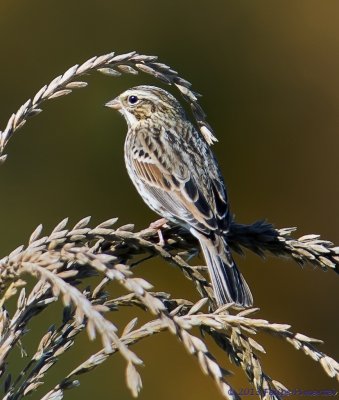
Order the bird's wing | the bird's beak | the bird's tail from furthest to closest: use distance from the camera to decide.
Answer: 1. the bird's beak
2. the bird's wing
3. the bird's tail

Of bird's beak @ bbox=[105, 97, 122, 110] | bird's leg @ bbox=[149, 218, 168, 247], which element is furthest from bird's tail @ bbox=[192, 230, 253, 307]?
bird's beak @ bbox=[105, 97, 122, 110]

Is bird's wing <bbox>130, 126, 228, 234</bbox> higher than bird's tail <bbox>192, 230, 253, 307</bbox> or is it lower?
higher

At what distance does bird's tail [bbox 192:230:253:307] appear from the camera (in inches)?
129

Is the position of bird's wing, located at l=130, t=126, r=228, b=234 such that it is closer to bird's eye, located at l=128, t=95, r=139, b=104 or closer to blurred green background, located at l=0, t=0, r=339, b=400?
bird's eye, located at l=128, t=95, r=139, b=104

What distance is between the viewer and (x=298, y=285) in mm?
5902

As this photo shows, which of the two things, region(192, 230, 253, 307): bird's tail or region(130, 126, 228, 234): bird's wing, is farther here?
region(130, 126, 228, 234): bird's wing

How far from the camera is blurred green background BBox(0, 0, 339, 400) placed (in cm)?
557

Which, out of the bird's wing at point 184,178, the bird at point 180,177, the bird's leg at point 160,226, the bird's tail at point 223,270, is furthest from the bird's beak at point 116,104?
the bird's tail at point 223,270

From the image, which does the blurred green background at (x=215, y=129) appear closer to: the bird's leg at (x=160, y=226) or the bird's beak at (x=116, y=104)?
the bird's beak at (x=116, y=104)

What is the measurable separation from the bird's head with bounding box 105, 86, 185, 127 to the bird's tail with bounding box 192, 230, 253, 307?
1361 mm

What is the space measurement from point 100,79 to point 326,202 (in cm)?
171

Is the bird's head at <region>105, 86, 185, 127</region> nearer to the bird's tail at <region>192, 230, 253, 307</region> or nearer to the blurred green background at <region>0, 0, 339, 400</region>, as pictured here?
the blurred green background at <region>0, 0, 339, 400</region>

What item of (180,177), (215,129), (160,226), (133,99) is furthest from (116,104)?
(160,226)

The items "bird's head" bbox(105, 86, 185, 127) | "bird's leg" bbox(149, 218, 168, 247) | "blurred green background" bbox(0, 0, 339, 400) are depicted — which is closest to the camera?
"bird's leg" bbox(149, 218, 168, 247)
